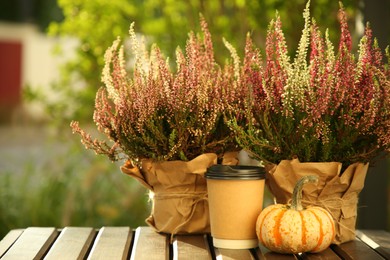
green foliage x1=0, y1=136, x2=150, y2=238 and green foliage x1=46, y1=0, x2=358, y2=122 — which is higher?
green foliage x1=46, y1=0, x2=358, y2=122

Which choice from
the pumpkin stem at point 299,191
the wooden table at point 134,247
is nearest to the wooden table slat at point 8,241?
the wooden table at point 134,247

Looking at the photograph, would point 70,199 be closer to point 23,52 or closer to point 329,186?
point 329,186

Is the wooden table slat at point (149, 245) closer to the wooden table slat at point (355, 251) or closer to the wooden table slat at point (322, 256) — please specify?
the wooden table slat at point (322, 256)

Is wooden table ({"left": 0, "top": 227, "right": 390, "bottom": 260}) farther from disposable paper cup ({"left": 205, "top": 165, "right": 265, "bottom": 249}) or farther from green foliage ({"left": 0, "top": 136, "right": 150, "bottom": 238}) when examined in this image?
green foliage ({"left": 0, "top": 136, "right": 150, "bottom": 238})

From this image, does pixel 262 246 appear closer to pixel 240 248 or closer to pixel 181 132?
pixel 240 248

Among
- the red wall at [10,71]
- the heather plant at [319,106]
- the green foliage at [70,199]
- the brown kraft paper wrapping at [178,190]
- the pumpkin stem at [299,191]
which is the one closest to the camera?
the pumpkin stem at [299,191]

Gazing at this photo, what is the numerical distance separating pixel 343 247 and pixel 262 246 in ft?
0.88

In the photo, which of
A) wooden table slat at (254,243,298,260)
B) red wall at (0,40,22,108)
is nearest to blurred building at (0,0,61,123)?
red wall at (0,40,22,108)

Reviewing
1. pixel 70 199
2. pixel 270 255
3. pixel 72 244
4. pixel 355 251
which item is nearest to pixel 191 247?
pixel 270 255

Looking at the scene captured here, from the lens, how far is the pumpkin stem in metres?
2.60

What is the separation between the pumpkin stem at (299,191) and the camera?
2600 mm

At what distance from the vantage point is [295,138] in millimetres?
2744

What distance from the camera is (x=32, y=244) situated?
2.83 metres

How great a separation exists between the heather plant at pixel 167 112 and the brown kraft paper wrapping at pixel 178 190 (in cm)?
4
